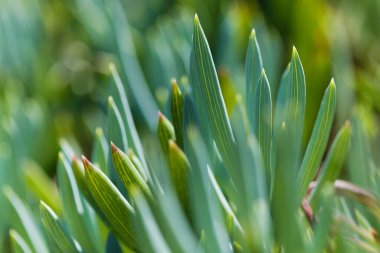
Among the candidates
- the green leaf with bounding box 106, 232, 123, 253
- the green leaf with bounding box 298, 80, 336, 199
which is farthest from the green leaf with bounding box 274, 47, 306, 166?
the green leaf with bounding box 106, 232, 123, 253

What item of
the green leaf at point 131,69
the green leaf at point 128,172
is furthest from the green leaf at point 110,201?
the green leaf at point 131,69

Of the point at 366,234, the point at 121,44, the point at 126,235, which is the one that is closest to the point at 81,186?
the point at 126,235

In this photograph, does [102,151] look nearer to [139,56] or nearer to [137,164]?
[137,164]

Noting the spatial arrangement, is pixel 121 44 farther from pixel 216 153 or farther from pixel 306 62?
pixel 216 153

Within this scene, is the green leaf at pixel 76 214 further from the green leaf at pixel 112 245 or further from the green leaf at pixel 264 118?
the green leaf at pixel 264 118

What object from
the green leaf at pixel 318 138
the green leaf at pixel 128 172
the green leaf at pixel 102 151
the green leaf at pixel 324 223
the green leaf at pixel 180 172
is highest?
the green leaf at pixel 102 151
